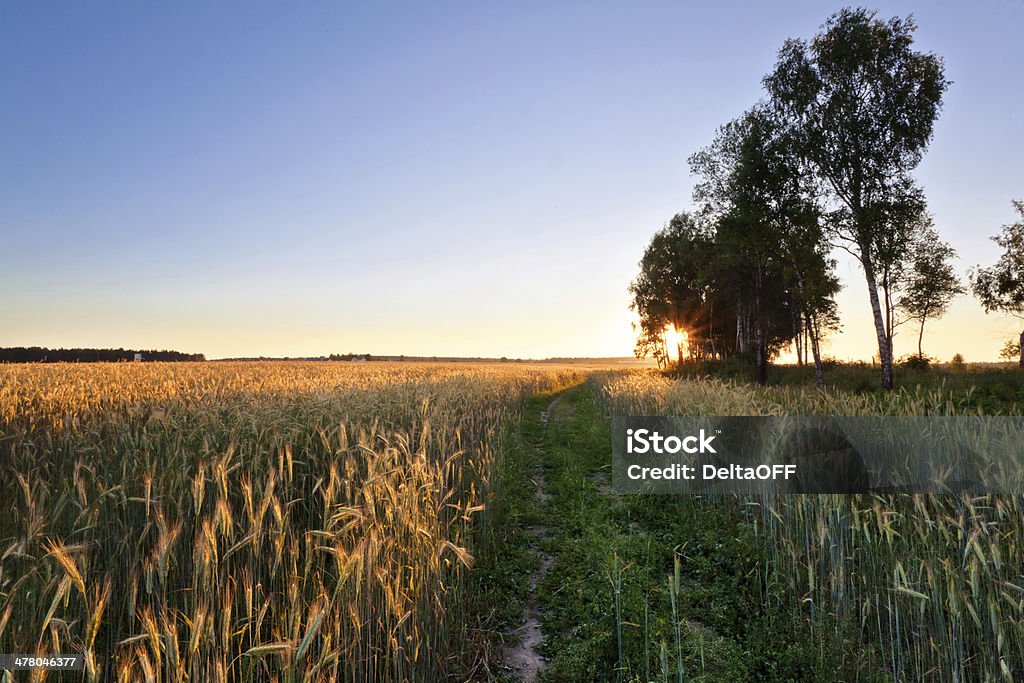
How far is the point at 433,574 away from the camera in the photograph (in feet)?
13.1

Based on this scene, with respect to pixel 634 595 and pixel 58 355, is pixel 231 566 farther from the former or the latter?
pixel 58 355

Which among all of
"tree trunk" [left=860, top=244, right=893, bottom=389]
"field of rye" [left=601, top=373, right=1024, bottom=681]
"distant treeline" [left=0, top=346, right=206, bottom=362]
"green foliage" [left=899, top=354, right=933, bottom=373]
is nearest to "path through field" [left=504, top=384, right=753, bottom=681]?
"field of rye" [left=601, top=373, right=1024, bottom=681]

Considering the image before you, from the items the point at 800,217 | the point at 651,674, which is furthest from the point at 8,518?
the point at 800,217

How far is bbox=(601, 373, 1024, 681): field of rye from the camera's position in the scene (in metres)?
3.66

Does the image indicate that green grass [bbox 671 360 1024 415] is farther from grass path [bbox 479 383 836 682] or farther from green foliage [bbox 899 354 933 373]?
grass path [bbox 479 383 836 682]

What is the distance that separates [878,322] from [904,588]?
24.9m

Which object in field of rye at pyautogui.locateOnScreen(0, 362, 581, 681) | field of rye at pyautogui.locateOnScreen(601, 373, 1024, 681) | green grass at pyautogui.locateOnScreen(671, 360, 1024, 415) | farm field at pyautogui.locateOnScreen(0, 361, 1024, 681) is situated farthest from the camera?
green grass at pyautogui.locateOnScreen(671, 360, 1024, 415)

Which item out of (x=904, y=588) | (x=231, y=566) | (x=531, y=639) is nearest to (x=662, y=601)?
(x=531, y=639)

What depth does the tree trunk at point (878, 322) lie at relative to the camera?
73.8 ft

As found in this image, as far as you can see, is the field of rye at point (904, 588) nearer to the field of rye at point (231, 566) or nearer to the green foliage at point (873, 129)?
the field of rye at point (231, 566)

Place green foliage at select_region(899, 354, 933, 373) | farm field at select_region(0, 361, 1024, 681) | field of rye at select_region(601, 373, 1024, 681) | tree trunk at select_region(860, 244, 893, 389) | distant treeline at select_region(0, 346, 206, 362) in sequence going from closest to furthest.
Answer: farm field at select_region(0, 361, 1024, 681)
field of rye at select_region(601, 373, 1024, 681)
tree trunk at select_region(860, 244, 893, 389)
green foliage at select_region(899, 354, 933, 373)
distant treeline at select_region(0, 346, 206, 362)

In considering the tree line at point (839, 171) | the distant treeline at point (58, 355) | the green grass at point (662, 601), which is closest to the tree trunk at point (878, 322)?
the tree line at point (839, 171)

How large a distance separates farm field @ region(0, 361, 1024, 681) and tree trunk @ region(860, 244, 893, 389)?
65.9ft

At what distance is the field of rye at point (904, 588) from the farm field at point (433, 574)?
0.03 m
